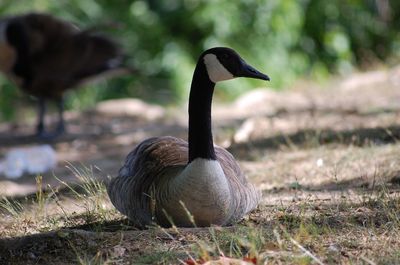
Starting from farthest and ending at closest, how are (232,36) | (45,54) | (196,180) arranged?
1. (232,36)
2. (45,54)
3. (196,180)

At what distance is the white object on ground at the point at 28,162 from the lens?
8.19 metres

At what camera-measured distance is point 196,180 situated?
4.25 meters

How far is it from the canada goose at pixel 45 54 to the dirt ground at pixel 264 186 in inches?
28.0

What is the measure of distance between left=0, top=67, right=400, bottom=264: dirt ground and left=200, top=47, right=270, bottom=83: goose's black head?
0.86 metres

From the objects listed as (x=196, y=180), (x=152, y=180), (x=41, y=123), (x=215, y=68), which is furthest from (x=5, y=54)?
(x=196, y=180)

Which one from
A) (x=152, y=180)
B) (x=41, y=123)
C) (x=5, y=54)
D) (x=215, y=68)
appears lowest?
(x=41, y=123)

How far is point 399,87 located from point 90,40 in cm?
431

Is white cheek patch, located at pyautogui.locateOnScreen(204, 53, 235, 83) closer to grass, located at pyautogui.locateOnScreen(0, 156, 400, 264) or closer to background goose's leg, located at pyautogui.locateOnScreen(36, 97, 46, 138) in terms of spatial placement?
grass, located at pyautogui.locateOnScreen(0, 156, 400, 264)

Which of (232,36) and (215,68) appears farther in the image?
(232,36)

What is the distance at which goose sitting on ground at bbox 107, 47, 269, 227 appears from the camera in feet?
14.0

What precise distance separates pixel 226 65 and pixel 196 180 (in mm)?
715

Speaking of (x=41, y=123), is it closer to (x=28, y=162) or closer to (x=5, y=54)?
(x=5, y=54)

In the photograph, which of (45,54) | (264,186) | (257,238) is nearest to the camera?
(257,238)

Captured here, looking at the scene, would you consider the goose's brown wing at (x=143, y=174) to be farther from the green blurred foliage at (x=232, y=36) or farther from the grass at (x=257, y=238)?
the green blurred foliage at (x=232, y=36)
